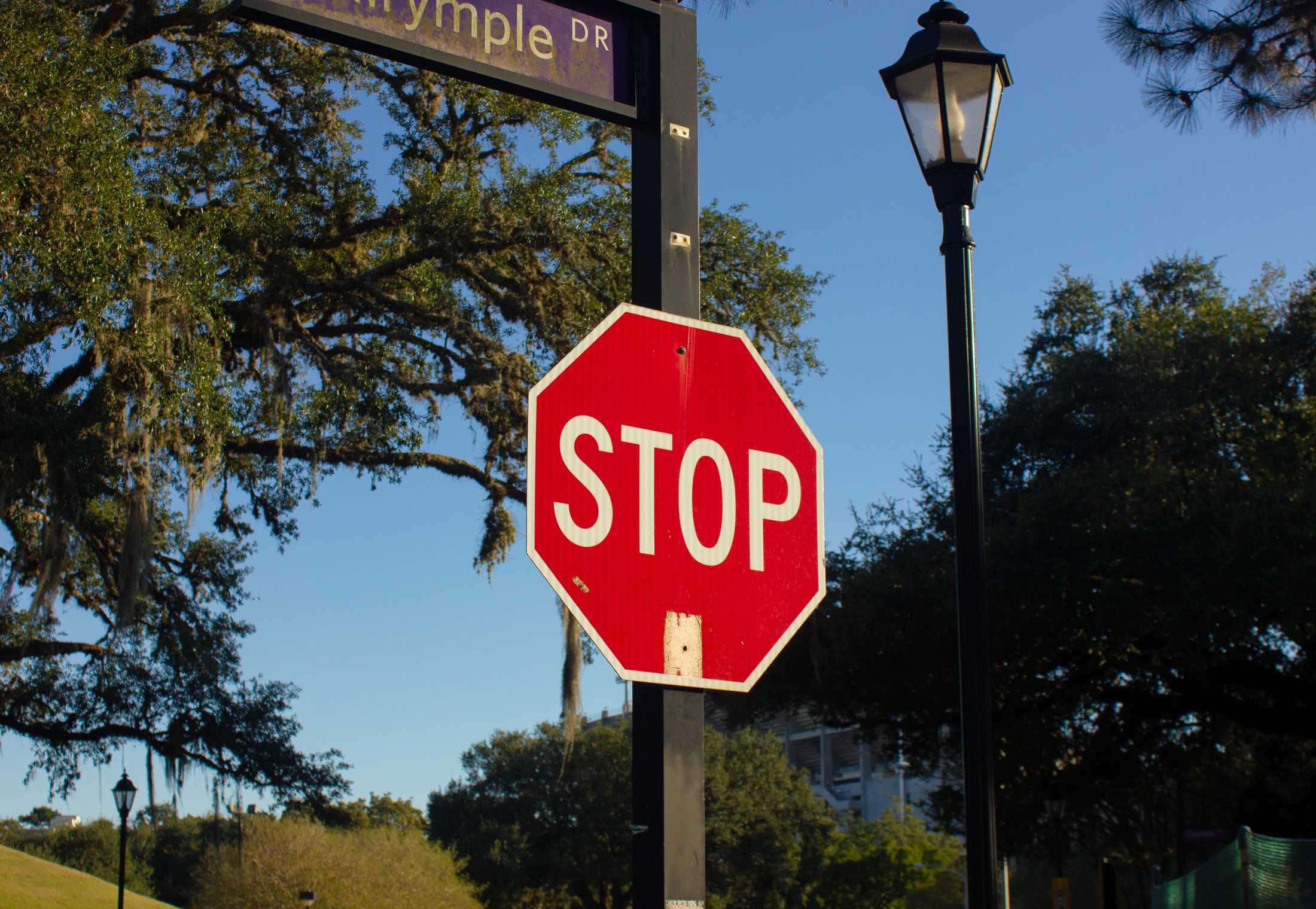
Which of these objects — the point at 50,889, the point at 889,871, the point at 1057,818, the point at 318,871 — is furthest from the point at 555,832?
the point at 1057,818

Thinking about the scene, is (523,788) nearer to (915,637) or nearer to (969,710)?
(915,637)

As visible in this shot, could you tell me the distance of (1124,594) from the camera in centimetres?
2173

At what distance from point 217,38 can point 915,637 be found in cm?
1542

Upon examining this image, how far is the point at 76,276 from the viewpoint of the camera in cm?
1188

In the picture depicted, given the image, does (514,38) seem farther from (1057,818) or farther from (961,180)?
(1057,818)

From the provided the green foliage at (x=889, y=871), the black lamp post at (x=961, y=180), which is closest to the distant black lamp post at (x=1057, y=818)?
the black lamp post at (x=961, y=180)

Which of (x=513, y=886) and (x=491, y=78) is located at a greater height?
(x=491, y=78)

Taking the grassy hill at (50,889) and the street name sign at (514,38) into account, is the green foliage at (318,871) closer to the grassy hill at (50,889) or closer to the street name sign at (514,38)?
the grassy hill at (50,889)

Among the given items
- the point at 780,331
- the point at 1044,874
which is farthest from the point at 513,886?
the point at 780,331

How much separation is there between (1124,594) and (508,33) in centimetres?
2037

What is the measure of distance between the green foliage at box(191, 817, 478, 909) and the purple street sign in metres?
33.5

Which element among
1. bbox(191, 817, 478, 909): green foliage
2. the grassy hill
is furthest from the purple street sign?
bbox(191, 817, 478, 909): green foliage

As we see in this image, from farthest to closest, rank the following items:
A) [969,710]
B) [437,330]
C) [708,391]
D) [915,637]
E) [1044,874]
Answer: [1044,874] → [915,637] → [437,330] → [969,710] → [708,391]

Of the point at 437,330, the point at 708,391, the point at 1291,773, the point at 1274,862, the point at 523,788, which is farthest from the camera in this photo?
the point at 523,788
